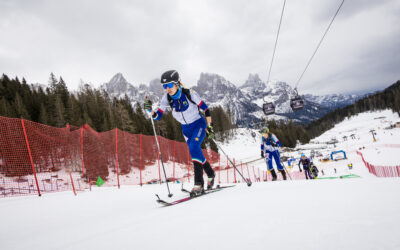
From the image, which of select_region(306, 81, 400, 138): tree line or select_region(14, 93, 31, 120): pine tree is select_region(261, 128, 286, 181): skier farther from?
select_region(306, 81, 400, 138): tree line

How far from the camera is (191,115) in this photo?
3824 mm

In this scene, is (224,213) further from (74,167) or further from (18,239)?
(74,167)

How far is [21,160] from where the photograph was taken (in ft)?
18.6

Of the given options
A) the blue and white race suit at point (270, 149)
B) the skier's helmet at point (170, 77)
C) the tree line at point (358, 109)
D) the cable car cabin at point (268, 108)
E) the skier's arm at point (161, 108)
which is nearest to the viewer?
the skier's helmet at point (170, 77)

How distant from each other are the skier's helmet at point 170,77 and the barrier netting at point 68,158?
12.7ft

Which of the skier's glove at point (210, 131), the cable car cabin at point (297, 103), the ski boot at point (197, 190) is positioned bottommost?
the ski boot at point (197, 190)

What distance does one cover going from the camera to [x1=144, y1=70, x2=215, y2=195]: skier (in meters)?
3.69

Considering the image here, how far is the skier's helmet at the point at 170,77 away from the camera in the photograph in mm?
3672

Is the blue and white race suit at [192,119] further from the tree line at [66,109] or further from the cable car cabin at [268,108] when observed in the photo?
the tree line at [66,109]

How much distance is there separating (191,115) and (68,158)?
6750 millimetres

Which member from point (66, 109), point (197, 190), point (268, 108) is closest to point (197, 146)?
point (197, 190)

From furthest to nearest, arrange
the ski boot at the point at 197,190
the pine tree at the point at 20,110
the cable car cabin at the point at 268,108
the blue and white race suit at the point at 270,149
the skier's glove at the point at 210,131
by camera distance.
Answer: the pine tree at the point at 20,110
the cable car cabin at the point at 268,108
the blue and white race suit at the point at 270,149
the skier's glove at the point at 210,131
the ski boot at the point at 197,190

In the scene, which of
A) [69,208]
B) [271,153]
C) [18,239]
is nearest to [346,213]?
[18,239]

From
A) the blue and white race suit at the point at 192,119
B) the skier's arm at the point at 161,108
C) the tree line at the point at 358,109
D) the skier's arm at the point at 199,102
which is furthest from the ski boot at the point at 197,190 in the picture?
the tree line at the point at 358,109
